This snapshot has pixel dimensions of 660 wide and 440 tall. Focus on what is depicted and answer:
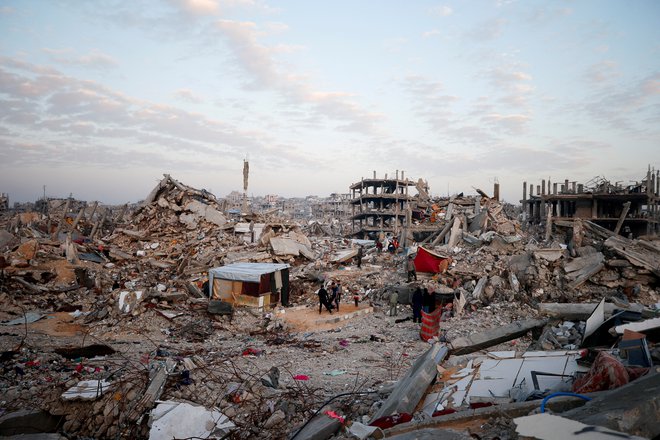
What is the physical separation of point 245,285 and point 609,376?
11086mm

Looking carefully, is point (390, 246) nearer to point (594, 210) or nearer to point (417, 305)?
point (417, 305)

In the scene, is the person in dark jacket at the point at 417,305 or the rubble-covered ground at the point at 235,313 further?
the person in dark jacket at the point at 417,305

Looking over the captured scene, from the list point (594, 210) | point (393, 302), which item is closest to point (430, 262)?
point (393, 302)

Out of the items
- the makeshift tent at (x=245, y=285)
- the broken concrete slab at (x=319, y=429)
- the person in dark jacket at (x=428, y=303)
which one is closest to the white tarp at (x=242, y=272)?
the makeshift tent at (x=245, y=285)

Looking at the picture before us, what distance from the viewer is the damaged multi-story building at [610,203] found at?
29250 millimetres

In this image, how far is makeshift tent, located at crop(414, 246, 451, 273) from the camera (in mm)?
14469

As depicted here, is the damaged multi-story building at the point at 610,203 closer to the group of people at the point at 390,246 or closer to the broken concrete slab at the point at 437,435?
the group of people at the point at 390,246

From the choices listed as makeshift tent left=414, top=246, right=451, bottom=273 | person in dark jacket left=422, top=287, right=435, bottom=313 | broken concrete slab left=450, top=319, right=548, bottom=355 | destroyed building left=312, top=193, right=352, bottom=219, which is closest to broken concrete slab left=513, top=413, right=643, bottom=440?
broken concrete slab left=450, top=319, right=548, bottom=355

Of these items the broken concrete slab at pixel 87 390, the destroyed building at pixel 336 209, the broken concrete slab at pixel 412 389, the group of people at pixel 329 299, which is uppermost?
the destroyed building at pixel 336 209

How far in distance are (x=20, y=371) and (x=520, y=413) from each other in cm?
697

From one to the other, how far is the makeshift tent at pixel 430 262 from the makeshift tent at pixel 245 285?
5.21 m

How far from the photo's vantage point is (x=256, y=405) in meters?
5.14

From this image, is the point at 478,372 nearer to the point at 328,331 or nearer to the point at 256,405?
the point at 256,405

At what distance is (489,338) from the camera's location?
7.05 m
